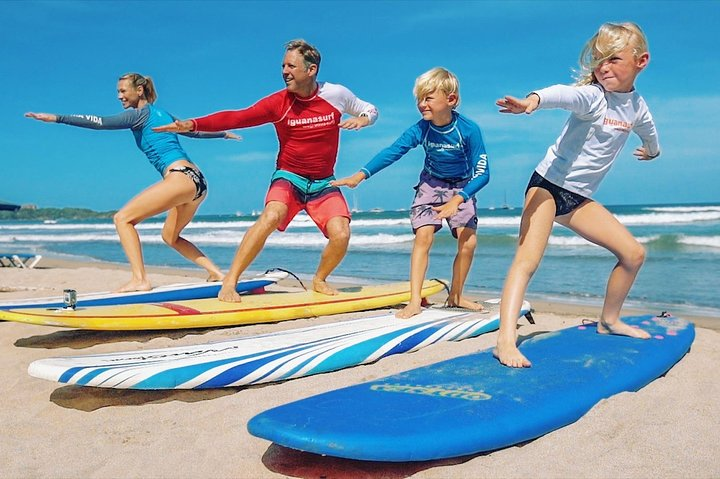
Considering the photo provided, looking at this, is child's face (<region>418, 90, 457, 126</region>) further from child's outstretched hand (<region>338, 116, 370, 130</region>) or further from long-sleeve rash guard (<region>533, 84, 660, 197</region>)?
long-sleeve rash guard (<region>533, 84, 660, 197</region>)

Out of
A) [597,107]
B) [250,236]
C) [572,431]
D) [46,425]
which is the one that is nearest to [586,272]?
[250,236]

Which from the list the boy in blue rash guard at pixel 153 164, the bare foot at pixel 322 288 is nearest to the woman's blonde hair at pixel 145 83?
the boy in blue rash guard at pixel 153 164

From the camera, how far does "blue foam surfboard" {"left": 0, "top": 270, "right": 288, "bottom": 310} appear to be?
5.57 m

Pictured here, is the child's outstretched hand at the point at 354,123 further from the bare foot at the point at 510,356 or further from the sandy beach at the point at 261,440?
the bare foot at the point at 510,356

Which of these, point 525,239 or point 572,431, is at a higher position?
point 525,239

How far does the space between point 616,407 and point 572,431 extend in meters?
0.40

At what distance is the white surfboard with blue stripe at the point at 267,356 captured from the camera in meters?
3.36

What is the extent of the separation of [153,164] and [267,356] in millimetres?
3225

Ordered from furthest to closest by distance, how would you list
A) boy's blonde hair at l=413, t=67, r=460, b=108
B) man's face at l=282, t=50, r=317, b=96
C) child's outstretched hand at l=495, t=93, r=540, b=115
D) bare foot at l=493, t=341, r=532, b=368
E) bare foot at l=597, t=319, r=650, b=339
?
man's face at l=282, t=50, r=317, b=96 → boy's blonde hair at l=413, t=67, r=460, b=108 → bare foot at l=597, t=319, r=650, b=339 → bare foot at l=493, t=341, r=532, b=368 → child's outstretched hand at l=495, t=93, r=540, b=115

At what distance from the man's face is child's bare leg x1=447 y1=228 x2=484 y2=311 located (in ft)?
5.73

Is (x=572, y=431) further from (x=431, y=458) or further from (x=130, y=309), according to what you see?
(x=130, y=309)

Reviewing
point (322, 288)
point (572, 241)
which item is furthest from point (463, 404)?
point (572, 241)

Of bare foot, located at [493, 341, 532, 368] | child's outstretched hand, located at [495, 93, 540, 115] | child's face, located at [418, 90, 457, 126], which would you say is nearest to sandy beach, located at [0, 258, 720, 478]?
bare foot, located at [493, 341, 532, 368]

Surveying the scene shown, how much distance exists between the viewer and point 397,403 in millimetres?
2832
